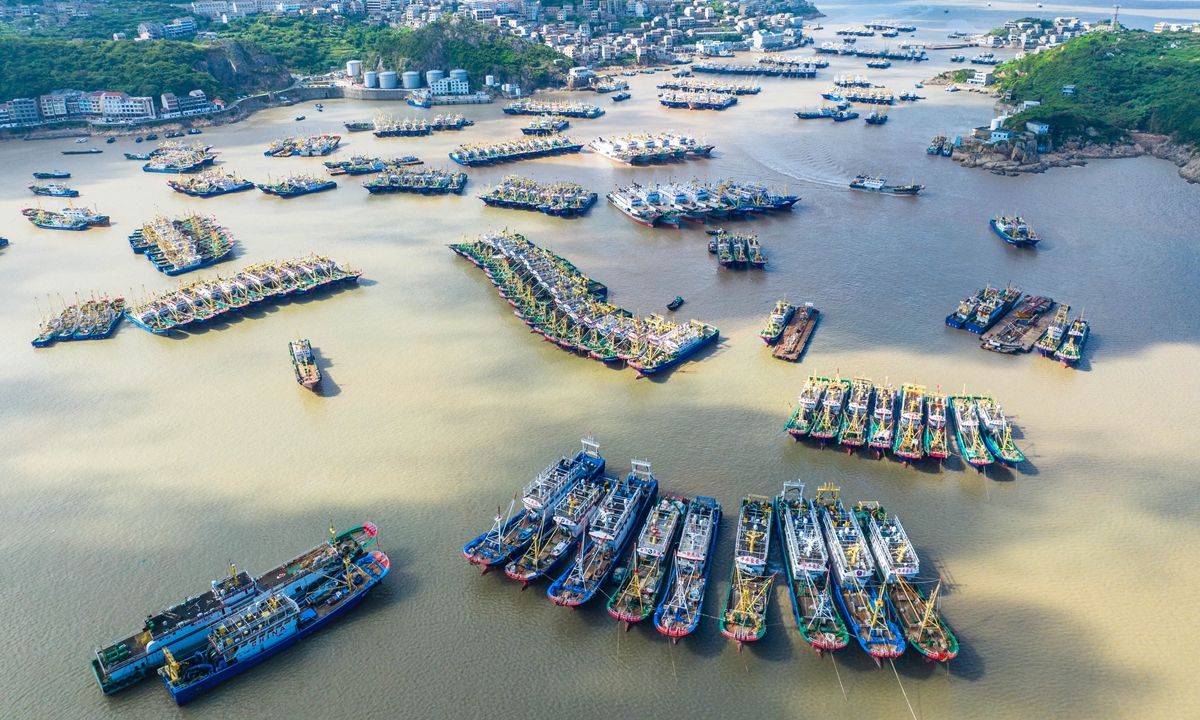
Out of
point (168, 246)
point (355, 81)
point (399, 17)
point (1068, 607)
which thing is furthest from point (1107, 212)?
point (399, 17)

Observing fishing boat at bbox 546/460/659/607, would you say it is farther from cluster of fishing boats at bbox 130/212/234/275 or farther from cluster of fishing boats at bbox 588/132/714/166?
cluster of fishing boats at bbox 588/132/714/166

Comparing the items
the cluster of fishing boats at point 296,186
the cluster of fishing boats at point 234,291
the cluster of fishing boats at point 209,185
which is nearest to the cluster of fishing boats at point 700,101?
the cluster of fishing boats at point 296,186

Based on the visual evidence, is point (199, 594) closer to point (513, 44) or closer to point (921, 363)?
point (921, 363)

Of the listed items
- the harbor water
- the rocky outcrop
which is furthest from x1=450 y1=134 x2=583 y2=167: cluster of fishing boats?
the rocky outcrop

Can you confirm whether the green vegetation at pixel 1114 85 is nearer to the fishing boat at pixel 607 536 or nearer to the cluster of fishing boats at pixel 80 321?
the fishing boat at pixel 607 536

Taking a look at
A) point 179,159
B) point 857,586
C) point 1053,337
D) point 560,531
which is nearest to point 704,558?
point 857,586

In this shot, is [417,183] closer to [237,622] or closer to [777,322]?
[777,322]
